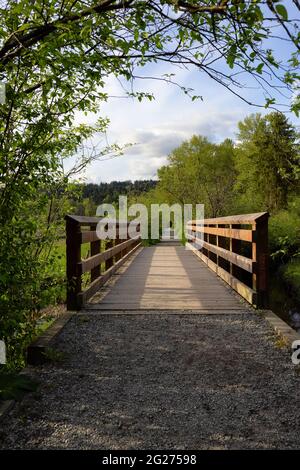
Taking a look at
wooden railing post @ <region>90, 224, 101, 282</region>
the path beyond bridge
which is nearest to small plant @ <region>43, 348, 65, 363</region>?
the path beyond bridge

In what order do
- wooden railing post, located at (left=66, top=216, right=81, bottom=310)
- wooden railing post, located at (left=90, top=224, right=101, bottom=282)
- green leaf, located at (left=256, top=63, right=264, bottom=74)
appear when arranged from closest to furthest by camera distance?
green leaf, located at (left=256, top=63, right=264, bottom=74) < wooden railing post, located at (left=66, top=216, right=81, bottom=310) < wooden railing post, located at (left=90, top=224, right=101, bottom=282)

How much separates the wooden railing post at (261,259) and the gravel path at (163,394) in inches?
27.5

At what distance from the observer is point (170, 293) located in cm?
584

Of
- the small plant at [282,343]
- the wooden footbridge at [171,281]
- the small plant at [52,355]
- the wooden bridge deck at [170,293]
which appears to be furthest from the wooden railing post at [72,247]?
the small plant at [282,343]

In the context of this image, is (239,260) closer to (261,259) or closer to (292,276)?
(261,259)

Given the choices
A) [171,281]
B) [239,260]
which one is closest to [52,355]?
[239,260]

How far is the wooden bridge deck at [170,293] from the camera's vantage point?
5004 mm

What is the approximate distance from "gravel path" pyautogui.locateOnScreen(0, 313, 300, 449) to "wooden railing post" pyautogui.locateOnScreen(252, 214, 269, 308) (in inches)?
27.5

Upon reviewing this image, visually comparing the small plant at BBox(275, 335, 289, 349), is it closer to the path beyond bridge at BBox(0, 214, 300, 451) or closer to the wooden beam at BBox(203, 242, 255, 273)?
the path beyond bridge at BBox(0, 214, 300, 451)

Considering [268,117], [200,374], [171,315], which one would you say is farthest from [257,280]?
[268,117]

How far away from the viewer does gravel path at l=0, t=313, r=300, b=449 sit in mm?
2078

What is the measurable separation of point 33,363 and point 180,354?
104cm
